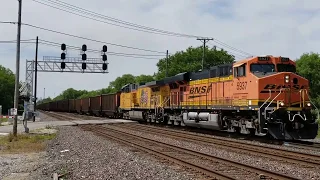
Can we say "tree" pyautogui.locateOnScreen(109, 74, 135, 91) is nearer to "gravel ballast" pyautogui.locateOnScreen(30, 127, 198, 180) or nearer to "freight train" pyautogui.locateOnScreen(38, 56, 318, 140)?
"freight train" pyautogui.locateOnScreen(38, 56, 318, 140)

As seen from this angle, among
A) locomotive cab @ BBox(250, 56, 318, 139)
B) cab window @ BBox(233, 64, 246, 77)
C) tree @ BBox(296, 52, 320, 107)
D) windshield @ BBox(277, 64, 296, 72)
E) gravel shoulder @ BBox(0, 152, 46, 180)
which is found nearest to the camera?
gravel shoulder @ BBox(0, 152, 46, 180)

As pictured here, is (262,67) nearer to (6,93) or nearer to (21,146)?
(21,146)

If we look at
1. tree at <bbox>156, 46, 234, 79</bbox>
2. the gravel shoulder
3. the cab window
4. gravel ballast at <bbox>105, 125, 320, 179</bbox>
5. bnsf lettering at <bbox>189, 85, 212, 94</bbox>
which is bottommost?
the gravel shoulder

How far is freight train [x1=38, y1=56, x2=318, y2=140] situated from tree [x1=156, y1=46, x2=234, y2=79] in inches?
2270

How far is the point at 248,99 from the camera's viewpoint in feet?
60.3

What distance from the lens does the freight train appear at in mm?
16953

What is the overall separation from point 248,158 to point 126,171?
4.25 meters

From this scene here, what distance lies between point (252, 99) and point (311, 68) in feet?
195

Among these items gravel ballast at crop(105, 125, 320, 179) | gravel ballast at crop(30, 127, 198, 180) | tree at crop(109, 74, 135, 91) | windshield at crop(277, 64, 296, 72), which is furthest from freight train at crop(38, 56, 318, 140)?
tree at crop(109, 74, 135, 91)

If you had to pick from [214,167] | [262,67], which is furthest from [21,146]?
[262,67]

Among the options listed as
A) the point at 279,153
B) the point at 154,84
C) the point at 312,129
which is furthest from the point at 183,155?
the point at 154,84

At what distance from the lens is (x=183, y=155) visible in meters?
13.4

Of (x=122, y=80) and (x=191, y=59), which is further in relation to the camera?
(x=122, y=80)

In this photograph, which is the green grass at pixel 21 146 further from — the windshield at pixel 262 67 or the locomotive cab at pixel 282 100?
the windshield at pixel 262 67
